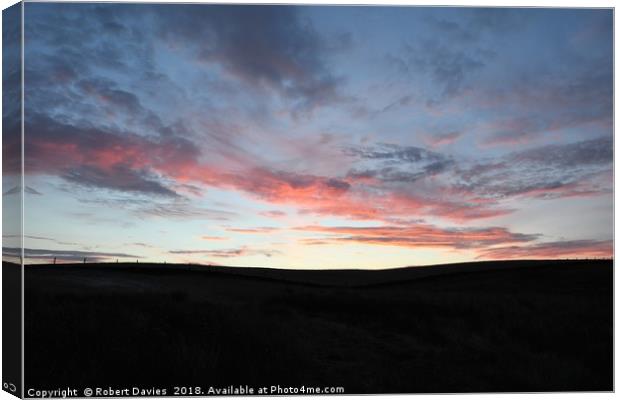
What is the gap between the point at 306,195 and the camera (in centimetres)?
1089

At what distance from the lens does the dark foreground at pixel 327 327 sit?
10000mm

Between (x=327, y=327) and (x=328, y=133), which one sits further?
(x=327, y=327)

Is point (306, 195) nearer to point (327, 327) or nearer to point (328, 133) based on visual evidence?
point (328, 133)

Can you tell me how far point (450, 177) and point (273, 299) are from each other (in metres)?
3.58

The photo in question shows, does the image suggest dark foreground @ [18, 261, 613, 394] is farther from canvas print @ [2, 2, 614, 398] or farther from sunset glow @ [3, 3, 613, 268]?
A: sunset glow @ [3, 3, 613, 268]

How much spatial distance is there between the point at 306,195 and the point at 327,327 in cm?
219

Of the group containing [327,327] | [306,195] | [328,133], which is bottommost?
[327,327]

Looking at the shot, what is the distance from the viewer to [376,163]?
1084cm

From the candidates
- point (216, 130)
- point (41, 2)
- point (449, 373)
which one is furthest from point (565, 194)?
point (41, 2)

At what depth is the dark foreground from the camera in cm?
1000

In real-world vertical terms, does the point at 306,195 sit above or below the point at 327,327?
above

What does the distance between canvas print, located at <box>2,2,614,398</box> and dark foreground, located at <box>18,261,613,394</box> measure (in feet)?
0.12

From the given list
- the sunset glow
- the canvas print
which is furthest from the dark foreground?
the sunset glow

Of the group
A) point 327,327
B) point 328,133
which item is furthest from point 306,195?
point 327,327
